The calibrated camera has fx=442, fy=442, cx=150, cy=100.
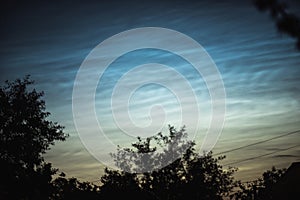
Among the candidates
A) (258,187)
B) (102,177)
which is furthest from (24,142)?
(258,187)

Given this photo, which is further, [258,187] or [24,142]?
[258,187]

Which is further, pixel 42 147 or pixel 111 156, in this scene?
pixel 111 156

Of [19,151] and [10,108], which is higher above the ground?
[10,108]

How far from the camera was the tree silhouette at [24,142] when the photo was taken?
32.8 m

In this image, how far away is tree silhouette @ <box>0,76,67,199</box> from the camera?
32812mm

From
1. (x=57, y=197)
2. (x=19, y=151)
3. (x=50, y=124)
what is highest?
(x=50, y=124)

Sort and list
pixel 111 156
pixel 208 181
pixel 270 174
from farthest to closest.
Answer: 1. pixel 270 174
2. pixel 111 156
3. pixel 208 181

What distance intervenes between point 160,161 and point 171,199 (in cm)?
561

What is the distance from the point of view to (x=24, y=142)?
33.2 metres

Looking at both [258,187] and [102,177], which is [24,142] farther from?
[258,187]

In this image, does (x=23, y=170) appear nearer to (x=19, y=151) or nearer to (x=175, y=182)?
(x=19, y=151)

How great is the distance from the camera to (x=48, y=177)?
35031 millimetres

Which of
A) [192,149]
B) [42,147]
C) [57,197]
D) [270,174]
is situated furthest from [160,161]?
[270,174]

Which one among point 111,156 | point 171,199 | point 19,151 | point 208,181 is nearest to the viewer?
point 19,151
